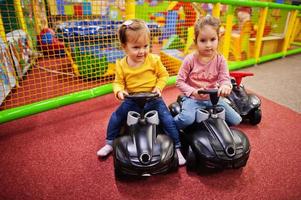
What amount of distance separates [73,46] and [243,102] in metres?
1.78

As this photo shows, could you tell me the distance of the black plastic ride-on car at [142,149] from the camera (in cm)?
92

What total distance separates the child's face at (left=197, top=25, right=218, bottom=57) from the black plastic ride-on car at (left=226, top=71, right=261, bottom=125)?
1.45 ft

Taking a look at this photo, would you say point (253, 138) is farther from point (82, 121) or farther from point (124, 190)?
point (82, 121)

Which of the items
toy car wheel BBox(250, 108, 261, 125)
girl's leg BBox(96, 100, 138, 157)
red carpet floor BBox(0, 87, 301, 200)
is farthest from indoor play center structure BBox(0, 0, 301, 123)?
toy car wheel BBox(250, 108, 261, 125)

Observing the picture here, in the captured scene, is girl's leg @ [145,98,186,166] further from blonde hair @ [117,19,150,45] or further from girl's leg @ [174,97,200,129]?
blonde hair @ [117,19,150,45]

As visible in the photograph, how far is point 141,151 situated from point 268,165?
2.41ft

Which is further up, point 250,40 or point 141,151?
point 250,40

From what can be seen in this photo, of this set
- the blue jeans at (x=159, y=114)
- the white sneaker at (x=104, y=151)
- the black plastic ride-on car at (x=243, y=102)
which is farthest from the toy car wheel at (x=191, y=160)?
the black plastic ride-on car at (x=243, y=102)

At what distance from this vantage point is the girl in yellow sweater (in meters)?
1.12

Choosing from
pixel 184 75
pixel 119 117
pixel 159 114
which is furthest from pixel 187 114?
pixel 119 117

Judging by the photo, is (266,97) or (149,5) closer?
(266,97)

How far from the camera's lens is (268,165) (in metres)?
1.17

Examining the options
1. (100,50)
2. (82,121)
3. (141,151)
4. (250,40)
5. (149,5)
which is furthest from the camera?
(149,5)

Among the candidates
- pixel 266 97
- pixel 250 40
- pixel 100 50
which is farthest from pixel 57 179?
pixel 250 40
